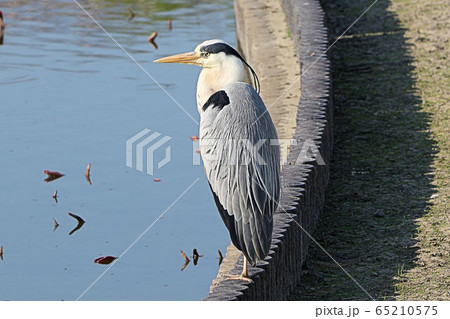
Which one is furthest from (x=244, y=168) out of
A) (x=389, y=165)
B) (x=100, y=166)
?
(x=100, y=166)

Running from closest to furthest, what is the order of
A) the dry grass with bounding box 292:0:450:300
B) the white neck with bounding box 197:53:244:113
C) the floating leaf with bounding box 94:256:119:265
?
the white neck with bounding box 197:53:244:113 < the dry grass with bounding box 292:0:450:300 < the floating leaf with bounding box 94:256:119:265

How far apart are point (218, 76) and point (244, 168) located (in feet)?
2.26

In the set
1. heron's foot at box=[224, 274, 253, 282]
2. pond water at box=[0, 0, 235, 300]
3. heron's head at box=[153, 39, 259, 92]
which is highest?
heron's head at box=[153, 39, 259, 92]

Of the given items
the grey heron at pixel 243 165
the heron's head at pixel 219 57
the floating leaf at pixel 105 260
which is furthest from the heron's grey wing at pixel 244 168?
the floating leaf at pixel 105 260

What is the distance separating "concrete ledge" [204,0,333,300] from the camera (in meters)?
4.55

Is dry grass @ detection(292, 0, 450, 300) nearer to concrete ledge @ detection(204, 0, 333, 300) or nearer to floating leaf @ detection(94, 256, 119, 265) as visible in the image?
concrete ledge @ detection(204, 0, 333, 300)

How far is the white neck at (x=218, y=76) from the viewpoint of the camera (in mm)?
4832

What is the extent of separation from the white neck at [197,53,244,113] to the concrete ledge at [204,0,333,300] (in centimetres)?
73

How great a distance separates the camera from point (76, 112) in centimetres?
878

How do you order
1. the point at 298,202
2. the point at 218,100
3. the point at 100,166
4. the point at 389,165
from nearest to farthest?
the point at 218,100 < the point at 298,202 < the point at 389,165 < the point at 100,166

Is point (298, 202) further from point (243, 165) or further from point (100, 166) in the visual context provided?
point (100, 166)

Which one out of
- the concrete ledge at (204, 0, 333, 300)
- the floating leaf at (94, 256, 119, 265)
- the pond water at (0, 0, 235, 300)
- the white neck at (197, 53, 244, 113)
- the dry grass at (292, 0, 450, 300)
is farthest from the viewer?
the floating leaf at (94, 256, 119, 265)

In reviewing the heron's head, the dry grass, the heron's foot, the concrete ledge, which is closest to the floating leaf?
the concrete ledge

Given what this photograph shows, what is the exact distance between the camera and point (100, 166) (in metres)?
7.58
